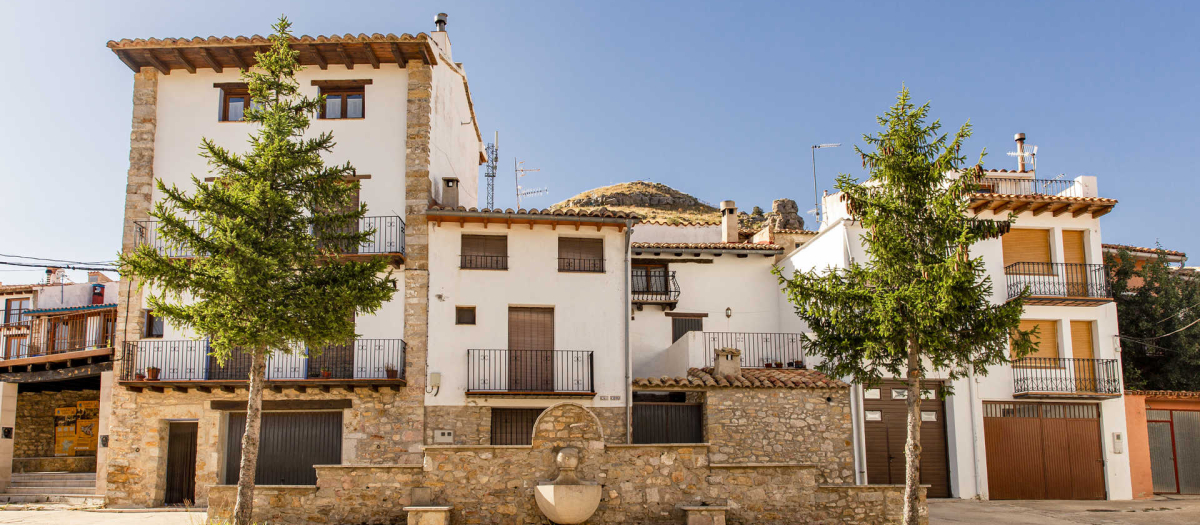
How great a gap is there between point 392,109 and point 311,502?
9.17 metres

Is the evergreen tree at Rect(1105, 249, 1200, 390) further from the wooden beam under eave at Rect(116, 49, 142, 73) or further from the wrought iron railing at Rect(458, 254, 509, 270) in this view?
the wooden beam under eave at Rect(116, 49, 142, 73)

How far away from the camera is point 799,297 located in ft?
48.1

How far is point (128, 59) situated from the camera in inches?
763

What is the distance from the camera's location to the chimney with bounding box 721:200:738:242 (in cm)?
2591

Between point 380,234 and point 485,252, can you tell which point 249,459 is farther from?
point 485,252

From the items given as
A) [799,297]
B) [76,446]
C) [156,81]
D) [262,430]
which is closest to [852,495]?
[799,297]

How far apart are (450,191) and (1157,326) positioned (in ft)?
64.1

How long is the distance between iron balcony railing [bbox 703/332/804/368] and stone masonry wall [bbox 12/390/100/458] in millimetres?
19117

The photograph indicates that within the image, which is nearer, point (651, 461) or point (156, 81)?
point (651, 461)

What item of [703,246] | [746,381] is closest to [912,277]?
[746,381]

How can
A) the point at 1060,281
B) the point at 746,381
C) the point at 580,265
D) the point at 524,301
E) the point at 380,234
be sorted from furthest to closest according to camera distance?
the point at 1060,281 < the point at 580,265 < the point at 524,301 < the point at 380,234 < the point at 746,381

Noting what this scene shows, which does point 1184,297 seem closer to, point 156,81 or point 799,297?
point 799,297

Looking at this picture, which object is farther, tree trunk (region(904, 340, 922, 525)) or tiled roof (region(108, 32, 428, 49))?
tiled roof (region(108, 32, 428, 49))

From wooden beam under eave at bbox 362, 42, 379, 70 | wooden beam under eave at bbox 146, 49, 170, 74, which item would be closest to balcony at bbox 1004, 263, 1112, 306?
wooden beam under eave at bbox 362, 42, 379, 70
